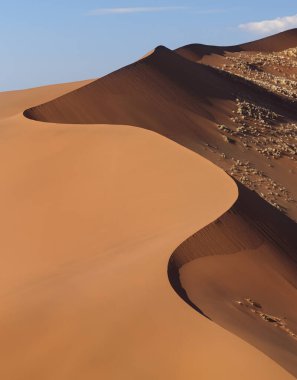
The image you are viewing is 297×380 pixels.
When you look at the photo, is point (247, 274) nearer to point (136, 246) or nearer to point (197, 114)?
point (136, 246)

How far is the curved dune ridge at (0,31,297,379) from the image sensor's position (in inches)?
261

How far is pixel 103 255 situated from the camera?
10531mm

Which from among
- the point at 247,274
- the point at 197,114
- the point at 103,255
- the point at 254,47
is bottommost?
the point at 254,47

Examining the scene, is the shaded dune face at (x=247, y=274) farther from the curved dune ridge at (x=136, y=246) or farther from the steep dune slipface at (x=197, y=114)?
the steep dune slipface at (x=197, y=114)

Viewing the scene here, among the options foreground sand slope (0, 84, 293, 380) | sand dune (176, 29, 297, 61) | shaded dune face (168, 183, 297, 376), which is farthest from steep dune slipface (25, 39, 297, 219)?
sand dune (176, 29, 297, 61)

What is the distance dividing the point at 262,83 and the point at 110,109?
9.85 metres

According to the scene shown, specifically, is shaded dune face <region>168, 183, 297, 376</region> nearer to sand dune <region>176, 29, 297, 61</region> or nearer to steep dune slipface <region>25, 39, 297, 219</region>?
steep dune slipface <region>25, 39, 297, 219</region>

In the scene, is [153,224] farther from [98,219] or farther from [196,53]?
[196,53]

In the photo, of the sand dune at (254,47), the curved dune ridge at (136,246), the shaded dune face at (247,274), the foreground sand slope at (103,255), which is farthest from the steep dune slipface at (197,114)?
the sand dune at (254,47)

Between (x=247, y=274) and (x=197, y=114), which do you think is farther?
(x=197, y=114)

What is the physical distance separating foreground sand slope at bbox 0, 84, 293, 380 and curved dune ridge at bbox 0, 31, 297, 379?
2cm

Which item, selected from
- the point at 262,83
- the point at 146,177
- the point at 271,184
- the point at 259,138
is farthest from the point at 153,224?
the point at 262,83

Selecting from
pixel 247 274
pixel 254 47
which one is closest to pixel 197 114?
pixel 247 274

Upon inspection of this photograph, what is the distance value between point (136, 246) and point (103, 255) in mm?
453
